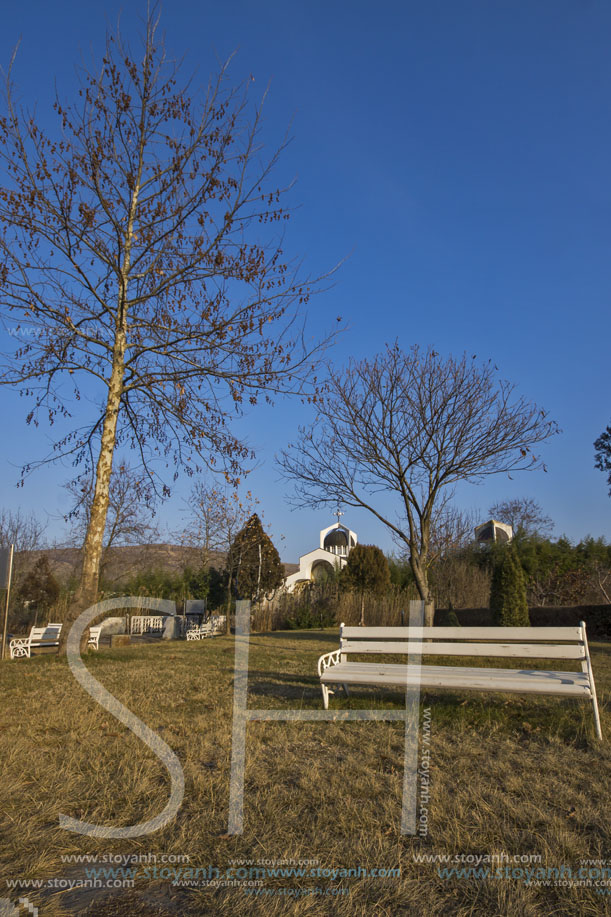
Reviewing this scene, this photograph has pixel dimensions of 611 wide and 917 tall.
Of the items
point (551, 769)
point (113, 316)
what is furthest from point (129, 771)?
point (113, 316)

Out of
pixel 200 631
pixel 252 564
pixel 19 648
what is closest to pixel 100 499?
pixel 19 648

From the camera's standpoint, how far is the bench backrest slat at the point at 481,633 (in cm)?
538

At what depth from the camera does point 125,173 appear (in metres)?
9.36

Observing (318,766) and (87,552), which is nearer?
(318,766)

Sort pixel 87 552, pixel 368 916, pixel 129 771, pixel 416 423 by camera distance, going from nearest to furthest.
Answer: pixel 368 916
pixel 129 771
pixel 87 552
pixel 416 423

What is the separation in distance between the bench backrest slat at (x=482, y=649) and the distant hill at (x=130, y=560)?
18457mm

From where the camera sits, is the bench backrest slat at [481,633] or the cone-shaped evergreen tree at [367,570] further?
the cone-shaped evergreen tree at [367,570]

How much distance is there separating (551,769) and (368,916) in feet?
7.15

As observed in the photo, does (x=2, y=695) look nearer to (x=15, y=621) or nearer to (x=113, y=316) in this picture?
(x=113, y=316)

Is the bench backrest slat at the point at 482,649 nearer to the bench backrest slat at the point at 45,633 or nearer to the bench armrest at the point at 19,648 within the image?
the bench armrest at the point at 19,648

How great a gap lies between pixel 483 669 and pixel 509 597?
35.7 ft

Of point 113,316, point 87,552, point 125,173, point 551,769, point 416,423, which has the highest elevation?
point 125,173

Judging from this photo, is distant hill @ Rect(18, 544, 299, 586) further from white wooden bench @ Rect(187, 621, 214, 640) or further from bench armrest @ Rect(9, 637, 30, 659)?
bench armrest @ Rect(9, 637, 30, 659)

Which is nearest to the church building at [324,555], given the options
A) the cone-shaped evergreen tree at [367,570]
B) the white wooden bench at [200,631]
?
the cone-shaped evergreen tree at [367,570]
